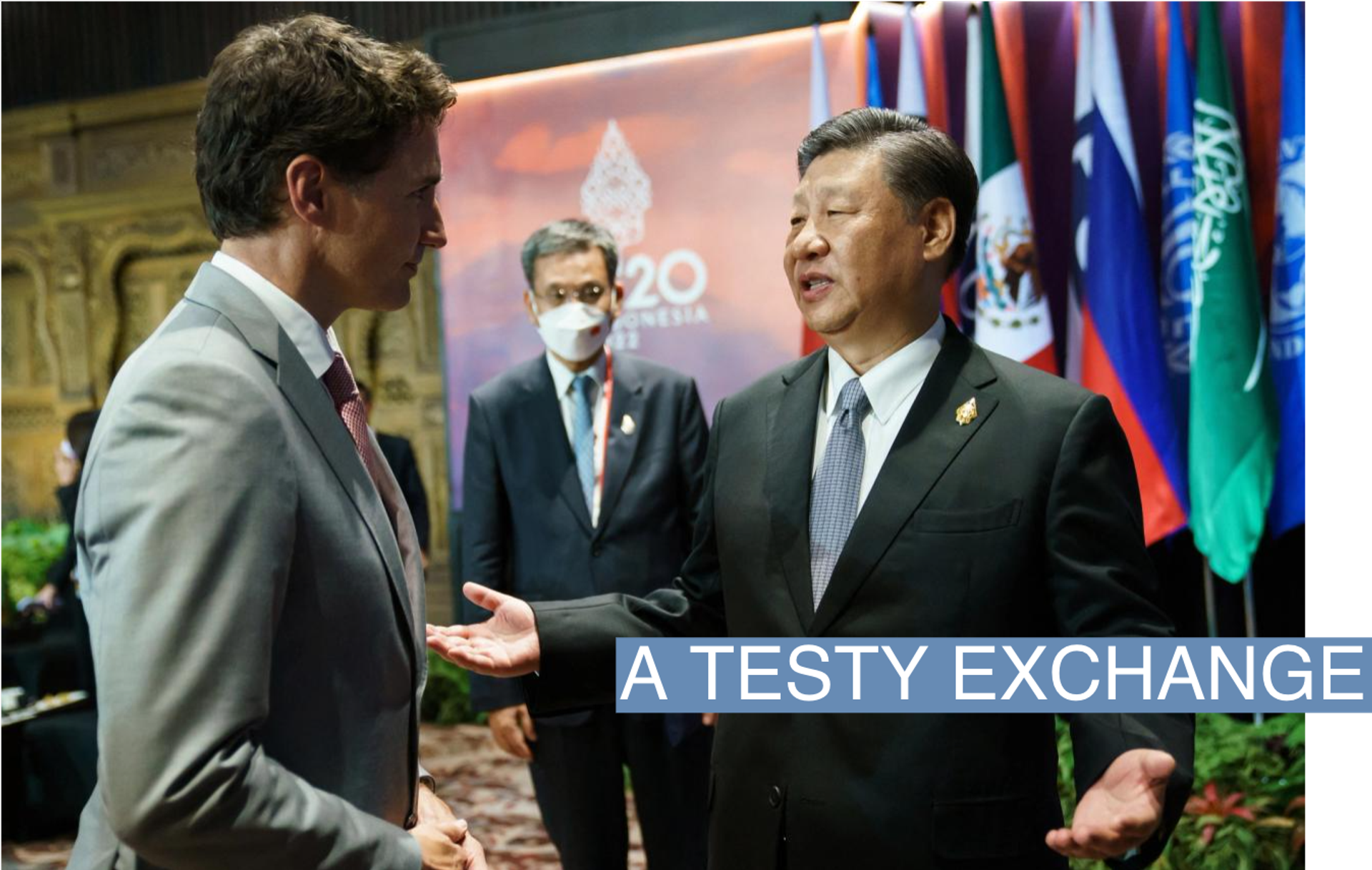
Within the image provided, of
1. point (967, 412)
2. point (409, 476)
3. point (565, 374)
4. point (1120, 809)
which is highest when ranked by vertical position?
point (565, 374)

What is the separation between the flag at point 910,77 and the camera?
395 centimetres

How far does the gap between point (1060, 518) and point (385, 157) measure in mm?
985

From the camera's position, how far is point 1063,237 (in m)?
4.25

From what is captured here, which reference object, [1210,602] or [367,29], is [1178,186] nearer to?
[1210,602]

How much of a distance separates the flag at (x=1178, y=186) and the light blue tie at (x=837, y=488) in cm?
247

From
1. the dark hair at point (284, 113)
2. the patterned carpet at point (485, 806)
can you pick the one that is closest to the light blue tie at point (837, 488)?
the dark hair at point (284, 113)

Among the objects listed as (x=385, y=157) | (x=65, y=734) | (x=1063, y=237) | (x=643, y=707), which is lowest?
(x=65, y=734)

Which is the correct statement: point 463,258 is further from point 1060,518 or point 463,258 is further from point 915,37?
point 1060,518

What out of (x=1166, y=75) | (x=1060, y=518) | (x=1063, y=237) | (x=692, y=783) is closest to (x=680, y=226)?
(x=1063, y=237)

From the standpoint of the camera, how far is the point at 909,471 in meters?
1.69

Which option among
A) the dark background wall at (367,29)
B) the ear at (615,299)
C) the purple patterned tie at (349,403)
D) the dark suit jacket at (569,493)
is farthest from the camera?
the dark background wall at (367,29)

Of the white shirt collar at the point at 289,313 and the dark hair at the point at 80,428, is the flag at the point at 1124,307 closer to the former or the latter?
the white shirt collar at the point at 289,313

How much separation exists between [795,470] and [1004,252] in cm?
240

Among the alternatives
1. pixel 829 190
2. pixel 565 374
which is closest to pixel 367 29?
pixel 565 374
